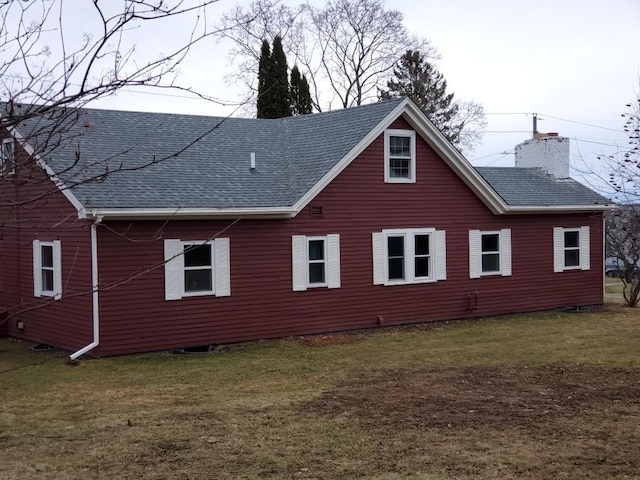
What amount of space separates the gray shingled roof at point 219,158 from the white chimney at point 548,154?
7.98 feet

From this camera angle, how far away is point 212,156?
1795 cm

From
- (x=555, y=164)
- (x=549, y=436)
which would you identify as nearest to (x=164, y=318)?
(x=549, y=436)

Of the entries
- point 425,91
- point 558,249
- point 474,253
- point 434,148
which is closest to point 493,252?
point 474,253

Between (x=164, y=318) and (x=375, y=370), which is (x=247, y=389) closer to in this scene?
(x=375, y=370)

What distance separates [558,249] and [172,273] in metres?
11.9

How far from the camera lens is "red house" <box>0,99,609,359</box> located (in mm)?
14719

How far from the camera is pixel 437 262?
63.1 feet

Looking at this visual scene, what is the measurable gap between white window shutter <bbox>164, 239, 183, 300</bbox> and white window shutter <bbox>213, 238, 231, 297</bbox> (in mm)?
831

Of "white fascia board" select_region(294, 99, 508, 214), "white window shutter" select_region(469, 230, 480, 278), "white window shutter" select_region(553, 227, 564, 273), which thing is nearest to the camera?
"white fascia board" select_region(294, 99, 508, 214)

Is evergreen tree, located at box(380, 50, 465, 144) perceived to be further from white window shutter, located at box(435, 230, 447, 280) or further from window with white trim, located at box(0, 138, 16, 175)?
window with white trim, located at box(0, 138, 16, 175)

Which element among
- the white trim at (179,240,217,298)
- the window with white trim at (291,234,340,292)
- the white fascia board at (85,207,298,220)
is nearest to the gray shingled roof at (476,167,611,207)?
the window with white trim at (291,234,340,292)

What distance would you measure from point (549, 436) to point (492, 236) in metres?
12.4

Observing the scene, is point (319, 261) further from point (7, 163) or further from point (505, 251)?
point (7, 163)

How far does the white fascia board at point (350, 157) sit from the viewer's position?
16.8m
